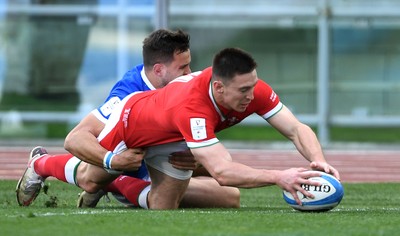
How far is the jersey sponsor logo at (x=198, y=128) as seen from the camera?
22.5 ft

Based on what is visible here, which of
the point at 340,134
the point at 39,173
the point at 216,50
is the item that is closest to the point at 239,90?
the point at 39,173

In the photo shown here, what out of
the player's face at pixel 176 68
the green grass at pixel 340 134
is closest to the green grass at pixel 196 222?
the player's face at pixel 176 68

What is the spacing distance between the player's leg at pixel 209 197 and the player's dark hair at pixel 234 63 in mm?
1394

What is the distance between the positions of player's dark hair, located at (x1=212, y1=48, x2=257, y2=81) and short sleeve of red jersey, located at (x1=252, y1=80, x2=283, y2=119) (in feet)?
1.49

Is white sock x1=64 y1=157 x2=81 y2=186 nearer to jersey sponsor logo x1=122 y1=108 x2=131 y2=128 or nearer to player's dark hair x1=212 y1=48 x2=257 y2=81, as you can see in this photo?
jersey sponsor logo x1=122 y1=108 x2=131 y2=128

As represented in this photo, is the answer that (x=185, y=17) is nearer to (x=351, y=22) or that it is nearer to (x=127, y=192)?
(x=351, y=22)

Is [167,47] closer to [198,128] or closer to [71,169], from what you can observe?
[71,169]

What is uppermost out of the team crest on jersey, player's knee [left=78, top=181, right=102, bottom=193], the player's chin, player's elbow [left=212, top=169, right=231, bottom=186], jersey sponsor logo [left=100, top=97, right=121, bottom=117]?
the player's chin

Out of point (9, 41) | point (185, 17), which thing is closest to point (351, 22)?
point (185, 17)

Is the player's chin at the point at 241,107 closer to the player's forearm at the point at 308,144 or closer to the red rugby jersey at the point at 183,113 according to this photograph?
the red rugby jersey at the point at 183,113

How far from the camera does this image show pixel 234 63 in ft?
22.7

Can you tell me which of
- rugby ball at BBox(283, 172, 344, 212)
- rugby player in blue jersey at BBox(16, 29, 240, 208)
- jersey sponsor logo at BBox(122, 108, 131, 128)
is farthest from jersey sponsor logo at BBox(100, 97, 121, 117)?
rugby ball at BBox(283, 172, 344, 212)

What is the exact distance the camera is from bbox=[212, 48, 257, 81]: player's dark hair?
22.7ft

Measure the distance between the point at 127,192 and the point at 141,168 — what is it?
34cm
